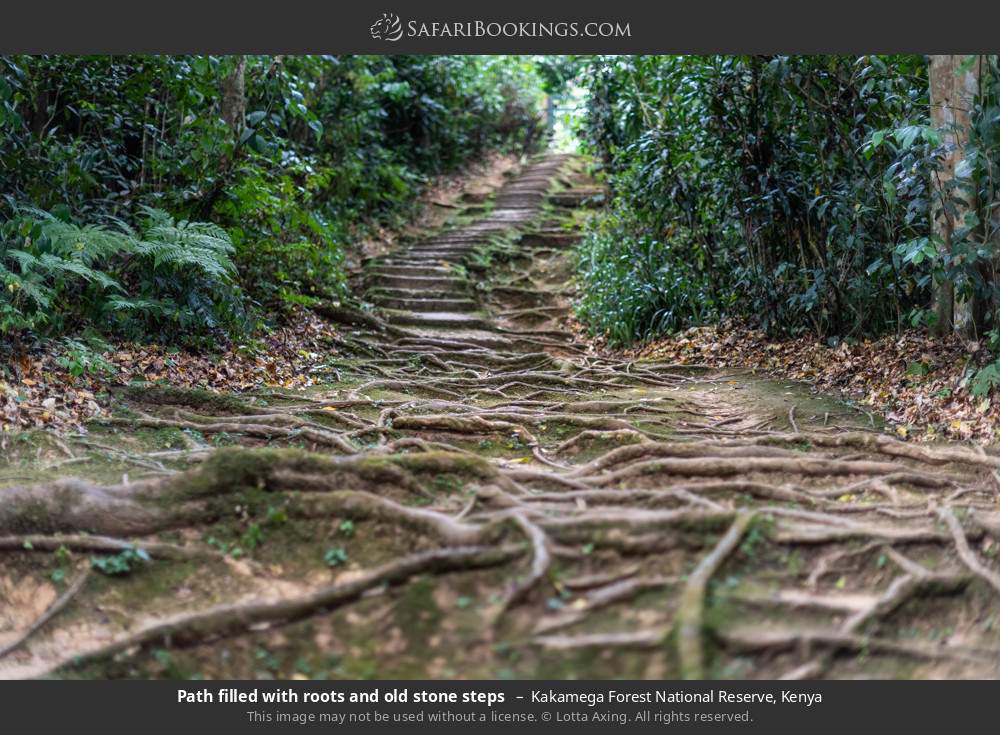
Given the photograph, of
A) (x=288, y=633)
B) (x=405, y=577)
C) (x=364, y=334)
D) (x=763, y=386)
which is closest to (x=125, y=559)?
(x=288, y=633)

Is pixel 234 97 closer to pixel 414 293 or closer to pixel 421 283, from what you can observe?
pixel 414 293

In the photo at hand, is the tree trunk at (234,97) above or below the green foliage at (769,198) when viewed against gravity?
above

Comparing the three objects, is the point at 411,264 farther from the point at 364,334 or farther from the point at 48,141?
the point at 48,141

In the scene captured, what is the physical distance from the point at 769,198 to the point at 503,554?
5.30 meters

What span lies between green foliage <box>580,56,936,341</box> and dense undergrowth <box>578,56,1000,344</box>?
0.06 ft

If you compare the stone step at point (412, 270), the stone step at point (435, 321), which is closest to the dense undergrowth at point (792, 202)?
the stone step at point (435, 321)

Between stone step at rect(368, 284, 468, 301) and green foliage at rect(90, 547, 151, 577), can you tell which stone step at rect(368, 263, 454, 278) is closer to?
stone step at rect(368, 284, 468, 301)

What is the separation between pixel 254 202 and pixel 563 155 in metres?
11.6

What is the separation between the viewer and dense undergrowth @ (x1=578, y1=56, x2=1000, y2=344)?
5633 mm

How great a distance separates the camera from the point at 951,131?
18.4 ft

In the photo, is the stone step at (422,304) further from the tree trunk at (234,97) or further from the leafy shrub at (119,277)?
the tree trunk at (234,97)

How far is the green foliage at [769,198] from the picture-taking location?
666 cm

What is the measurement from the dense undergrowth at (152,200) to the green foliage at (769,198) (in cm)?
369

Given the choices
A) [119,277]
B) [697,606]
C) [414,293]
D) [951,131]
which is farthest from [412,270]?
[697,606]
